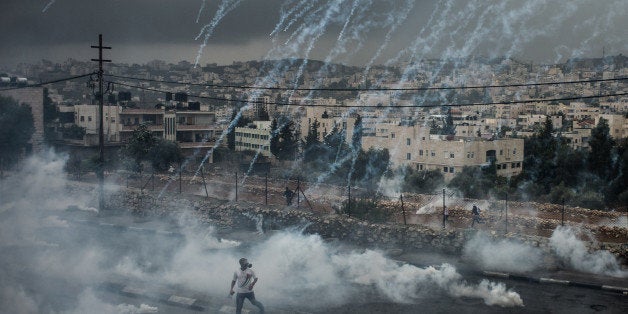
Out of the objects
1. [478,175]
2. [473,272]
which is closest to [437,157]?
[478,175]

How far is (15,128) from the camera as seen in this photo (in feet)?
132

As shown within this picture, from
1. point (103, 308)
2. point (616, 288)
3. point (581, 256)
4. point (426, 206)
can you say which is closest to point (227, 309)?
point (103, 308)

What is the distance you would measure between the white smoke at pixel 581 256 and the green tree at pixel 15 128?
30.9 m

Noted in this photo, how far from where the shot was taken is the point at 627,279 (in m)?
14.6

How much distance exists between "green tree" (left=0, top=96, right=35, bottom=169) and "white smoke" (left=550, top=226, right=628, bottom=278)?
1217 inches

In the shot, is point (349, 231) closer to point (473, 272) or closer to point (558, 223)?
point (473, 272)

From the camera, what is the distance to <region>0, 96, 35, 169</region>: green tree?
3844 cm

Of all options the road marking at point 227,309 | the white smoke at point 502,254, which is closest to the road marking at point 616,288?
the white smoke at point 502,254

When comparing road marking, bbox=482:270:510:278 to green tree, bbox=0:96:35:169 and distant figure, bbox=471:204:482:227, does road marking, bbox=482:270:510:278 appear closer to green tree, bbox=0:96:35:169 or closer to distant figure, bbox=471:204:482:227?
distant figure, bbox=471:204:482:227

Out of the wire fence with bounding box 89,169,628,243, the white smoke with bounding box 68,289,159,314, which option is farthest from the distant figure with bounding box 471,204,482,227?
the white smoke with bounding box 68,289,159,314

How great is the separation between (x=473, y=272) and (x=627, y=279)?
11.5ft

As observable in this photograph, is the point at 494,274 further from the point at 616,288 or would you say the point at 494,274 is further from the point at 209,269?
the point at 209,269

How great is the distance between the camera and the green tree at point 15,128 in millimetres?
38438

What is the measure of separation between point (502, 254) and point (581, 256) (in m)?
1.89
